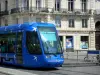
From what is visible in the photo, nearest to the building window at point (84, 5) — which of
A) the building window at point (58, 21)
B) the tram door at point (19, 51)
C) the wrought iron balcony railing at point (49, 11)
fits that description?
the wrought iron balcony railing at point (49, 11)

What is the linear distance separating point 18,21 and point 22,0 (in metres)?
3.77

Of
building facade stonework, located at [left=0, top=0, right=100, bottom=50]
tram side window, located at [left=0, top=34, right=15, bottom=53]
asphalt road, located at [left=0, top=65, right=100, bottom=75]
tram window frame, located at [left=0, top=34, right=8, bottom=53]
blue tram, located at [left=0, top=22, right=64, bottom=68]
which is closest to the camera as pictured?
asphalt road, located at [left=0, top=65, right=100, bottom=75]

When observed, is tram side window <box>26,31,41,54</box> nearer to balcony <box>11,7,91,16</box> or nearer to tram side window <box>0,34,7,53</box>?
tram side window <box>0,34,7,53</box>

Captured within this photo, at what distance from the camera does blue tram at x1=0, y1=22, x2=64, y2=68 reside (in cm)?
2238

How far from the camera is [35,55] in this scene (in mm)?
22719

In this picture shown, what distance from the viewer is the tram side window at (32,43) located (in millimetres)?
22609

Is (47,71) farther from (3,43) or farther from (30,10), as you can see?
(30,10)

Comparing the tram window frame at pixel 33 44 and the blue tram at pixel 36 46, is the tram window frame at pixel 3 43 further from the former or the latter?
the tram window frame at pixel 33 44

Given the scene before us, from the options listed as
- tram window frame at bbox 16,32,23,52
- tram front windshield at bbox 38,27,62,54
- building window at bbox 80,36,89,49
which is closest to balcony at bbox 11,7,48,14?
building window at bbox 80,36,89,49

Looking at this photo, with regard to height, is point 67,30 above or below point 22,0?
below

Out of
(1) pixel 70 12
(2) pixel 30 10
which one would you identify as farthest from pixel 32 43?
(1) pixel 70 12

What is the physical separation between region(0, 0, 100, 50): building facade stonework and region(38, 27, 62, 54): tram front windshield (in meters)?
38.5

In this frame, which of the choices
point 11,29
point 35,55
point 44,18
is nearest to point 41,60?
point 35,55

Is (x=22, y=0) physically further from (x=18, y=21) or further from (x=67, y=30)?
(x=67, y=30)
